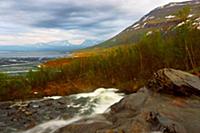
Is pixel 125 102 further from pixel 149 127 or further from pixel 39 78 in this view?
pixel 39 78

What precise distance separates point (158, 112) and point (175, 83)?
281 inches

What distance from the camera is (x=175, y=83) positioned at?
3044cm

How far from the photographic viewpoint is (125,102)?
3069 centimetres

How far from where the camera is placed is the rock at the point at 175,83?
30.0 m

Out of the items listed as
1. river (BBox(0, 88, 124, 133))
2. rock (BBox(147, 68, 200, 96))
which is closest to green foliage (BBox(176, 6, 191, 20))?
river (BBox(0, 88, 124, 133))

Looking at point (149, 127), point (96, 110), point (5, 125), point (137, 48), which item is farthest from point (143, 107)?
point (137, 48)

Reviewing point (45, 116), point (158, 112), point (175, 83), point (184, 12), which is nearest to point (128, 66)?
point (184, 12)

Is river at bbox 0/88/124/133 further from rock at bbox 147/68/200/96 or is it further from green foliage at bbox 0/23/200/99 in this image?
green foliage at bbox 0/23/200/99

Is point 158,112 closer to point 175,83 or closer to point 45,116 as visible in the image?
point 175,83

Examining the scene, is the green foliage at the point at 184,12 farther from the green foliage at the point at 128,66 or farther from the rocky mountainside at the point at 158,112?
the rocky mountainside at the point at 158,112

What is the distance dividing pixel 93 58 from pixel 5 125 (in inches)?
2465

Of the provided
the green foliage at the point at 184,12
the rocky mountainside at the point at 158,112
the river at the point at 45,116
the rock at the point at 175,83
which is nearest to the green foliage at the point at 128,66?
the green foliage at the point at 184,12

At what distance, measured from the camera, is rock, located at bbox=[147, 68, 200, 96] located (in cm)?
2998

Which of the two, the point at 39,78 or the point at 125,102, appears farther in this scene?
the point at 39,78
